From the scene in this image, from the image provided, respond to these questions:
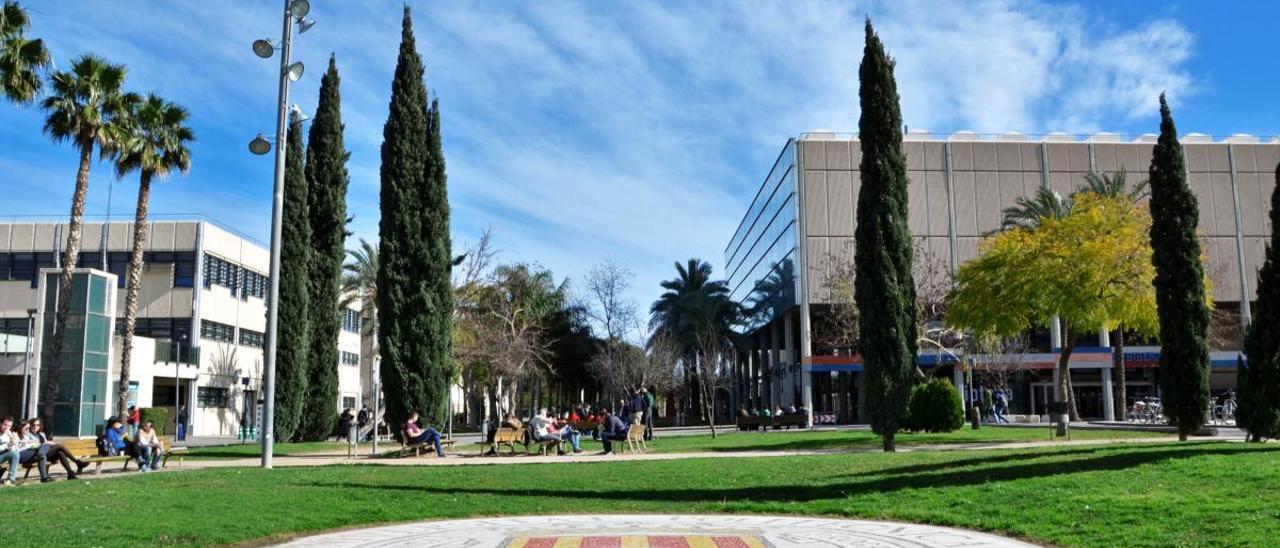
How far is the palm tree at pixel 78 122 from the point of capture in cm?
2944

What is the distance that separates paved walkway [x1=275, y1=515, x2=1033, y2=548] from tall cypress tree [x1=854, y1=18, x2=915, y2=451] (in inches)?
408

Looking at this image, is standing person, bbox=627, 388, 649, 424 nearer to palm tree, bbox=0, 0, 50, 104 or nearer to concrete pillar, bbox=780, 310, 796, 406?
palm tree, bbox=0, 0, 50, 104

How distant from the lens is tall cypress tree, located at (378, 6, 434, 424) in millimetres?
25562

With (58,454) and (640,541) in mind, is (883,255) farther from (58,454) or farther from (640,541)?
(58,454)

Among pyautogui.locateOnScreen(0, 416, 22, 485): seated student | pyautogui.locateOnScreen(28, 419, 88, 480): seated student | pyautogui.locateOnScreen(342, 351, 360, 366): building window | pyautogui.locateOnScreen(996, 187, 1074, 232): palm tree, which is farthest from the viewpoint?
pyautogui.locateOnScreen(342, 351, 360, 366): building window

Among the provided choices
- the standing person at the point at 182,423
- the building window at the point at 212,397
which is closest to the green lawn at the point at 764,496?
the standing person at the point at 182,423

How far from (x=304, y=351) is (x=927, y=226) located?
112 ft

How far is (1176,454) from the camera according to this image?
1402 centimetres

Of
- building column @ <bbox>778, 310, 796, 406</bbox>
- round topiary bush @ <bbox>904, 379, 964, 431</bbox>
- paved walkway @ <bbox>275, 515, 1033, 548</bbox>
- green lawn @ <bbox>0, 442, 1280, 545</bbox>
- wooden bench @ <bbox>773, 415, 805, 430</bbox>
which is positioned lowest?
paved walkway @ <bbox>275, 515, 1033, 548</bbox>

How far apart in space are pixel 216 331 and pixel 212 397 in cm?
325

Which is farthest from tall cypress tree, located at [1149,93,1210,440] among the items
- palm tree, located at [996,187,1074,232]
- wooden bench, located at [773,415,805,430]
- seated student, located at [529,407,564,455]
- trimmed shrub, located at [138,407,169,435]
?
trimmed shrub, located at [138,407,169,435]

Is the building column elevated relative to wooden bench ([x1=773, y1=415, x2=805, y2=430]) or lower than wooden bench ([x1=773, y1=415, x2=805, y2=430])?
elevated

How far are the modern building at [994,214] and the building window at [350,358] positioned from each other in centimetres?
2876

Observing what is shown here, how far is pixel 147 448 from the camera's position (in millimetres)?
18703
